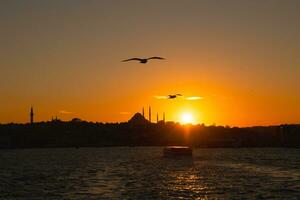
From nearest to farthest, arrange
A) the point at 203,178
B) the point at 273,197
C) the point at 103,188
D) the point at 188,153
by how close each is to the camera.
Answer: the point at 273,197 → the point at 103,188 → the point at 203,178 → the point at 188,153

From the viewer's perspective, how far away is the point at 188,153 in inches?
5551

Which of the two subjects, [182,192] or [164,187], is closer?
[182,192]

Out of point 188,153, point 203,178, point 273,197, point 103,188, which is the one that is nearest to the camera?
point 273,197

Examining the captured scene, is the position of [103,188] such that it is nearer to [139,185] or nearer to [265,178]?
[139,185]

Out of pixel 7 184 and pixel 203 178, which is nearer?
pixel 7 184

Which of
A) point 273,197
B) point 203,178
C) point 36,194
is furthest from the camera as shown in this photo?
point 203,178

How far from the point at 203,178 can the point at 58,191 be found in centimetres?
2022

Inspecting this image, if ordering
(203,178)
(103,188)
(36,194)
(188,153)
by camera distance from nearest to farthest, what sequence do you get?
(36,194) < (103,188) < (203,178) < (188,153)

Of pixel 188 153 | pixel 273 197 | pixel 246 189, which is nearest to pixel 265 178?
pixel 246 189

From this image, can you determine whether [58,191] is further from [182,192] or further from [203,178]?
[203,178]

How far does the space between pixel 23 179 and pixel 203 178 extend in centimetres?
2075

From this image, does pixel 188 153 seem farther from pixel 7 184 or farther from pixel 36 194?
pixel 36 194

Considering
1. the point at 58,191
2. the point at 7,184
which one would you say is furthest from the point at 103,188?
the point at 7,184

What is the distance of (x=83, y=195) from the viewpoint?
52.3 metres
